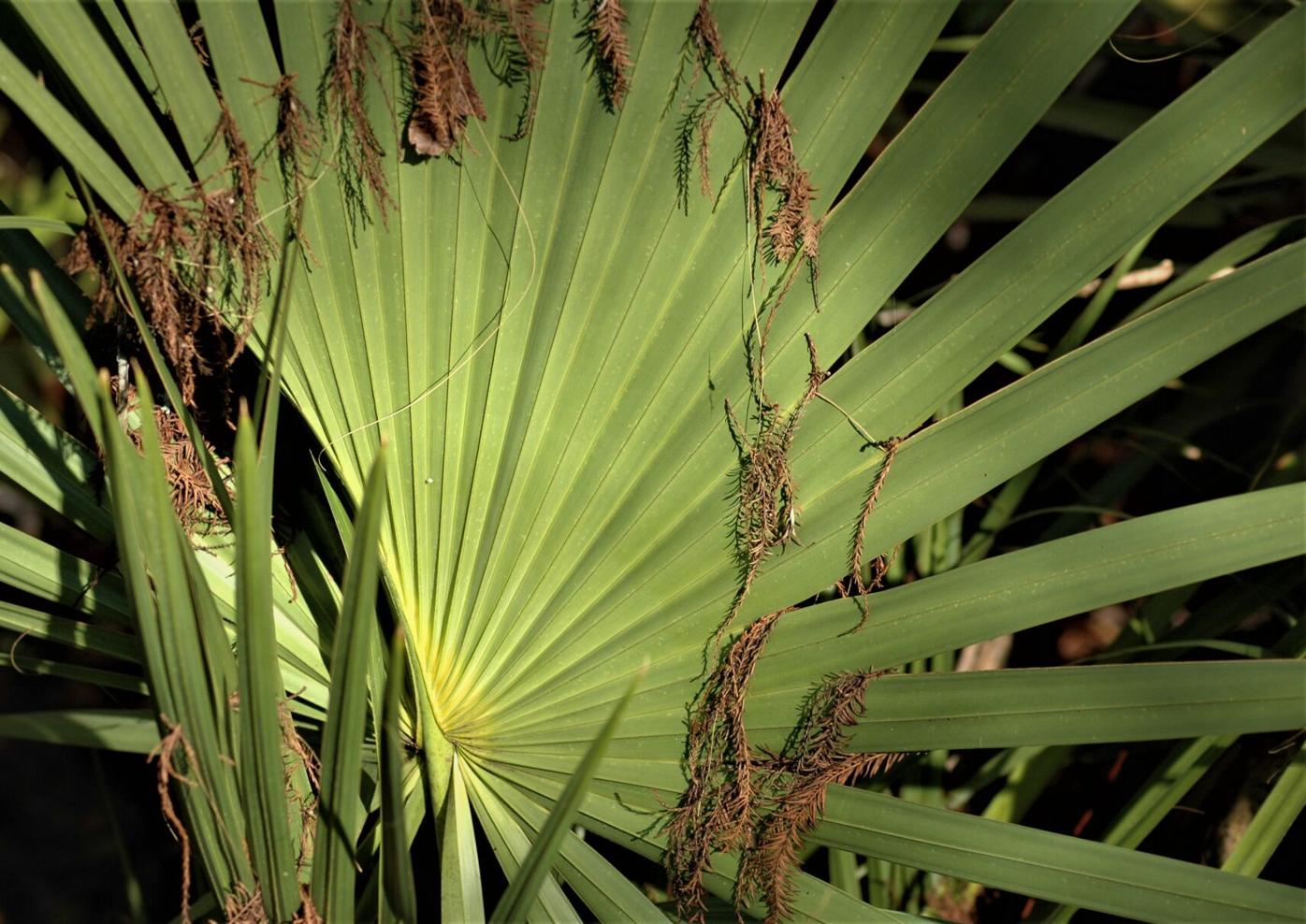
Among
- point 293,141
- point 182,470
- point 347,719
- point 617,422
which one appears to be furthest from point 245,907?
point 293,141

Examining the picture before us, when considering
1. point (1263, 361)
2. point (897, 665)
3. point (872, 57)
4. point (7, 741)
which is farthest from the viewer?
point (7, 741)

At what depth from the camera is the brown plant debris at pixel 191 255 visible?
2.68 feet

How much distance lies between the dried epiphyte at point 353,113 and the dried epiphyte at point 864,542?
0.52 m

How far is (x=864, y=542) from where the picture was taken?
0.86 metres

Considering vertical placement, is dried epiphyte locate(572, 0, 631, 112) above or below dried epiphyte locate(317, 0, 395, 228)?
above

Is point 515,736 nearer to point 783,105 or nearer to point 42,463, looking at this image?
point 42,463

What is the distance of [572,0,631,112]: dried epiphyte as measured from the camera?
76 centimetres

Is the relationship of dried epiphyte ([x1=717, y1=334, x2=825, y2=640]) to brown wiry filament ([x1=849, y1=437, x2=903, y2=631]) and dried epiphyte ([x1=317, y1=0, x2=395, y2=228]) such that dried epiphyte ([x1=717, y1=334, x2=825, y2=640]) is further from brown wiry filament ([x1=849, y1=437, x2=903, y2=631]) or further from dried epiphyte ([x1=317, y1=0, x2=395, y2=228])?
dried epiphyte ([x1=317, y1=0, x2=395, y2=228])

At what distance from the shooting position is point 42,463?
90cm

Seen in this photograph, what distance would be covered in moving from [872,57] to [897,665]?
56 cm

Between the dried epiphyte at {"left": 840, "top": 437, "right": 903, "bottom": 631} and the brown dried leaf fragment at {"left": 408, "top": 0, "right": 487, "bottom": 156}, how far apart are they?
0.48 meters

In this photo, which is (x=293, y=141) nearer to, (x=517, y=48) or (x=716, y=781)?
(x=517, y=48)

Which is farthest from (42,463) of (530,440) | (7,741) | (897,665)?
(7,741)

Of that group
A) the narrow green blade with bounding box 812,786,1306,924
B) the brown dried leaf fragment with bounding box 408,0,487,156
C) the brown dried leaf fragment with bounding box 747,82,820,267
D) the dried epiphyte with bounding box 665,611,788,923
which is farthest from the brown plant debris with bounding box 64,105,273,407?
the narrow green blade with bounding box 812,786,1306,924
